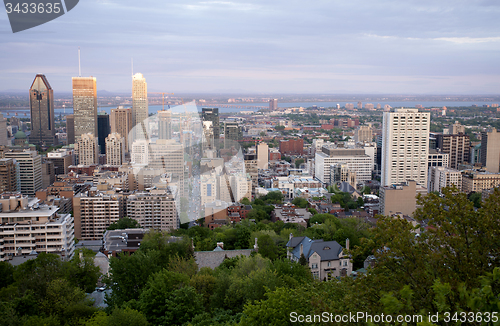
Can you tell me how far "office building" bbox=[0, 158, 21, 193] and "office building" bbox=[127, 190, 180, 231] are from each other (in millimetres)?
7054

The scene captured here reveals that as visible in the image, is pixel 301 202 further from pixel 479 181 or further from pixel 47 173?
pixel 47 173

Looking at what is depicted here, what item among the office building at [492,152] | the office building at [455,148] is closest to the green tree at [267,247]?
the office building at [492,152]

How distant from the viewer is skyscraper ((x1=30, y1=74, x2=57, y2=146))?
27719 millimetres

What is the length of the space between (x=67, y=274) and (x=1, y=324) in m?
1.68

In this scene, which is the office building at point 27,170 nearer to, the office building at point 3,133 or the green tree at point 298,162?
the office building at point 3,133

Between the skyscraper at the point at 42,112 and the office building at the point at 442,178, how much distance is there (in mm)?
23371

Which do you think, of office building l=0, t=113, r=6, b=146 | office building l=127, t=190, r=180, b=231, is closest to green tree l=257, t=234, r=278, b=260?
office building l=127, t=190, r=180, b=231

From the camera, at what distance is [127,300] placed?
522cm

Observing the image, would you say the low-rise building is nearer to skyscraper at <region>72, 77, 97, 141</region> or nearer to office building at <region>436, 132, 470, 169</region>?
office building at <region>436, 132, 470, 169</region>

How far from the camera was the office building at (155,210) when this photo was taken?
35.2 feet

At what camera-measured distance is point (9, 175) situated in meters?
15.8

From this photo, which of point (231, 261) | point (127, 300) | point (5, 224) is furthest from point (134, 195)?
point (127, 300)

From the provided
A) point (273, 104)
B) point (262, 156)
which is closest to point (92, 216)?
point (262, 156)

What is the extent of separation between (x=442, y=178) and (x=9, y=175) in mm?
15927
